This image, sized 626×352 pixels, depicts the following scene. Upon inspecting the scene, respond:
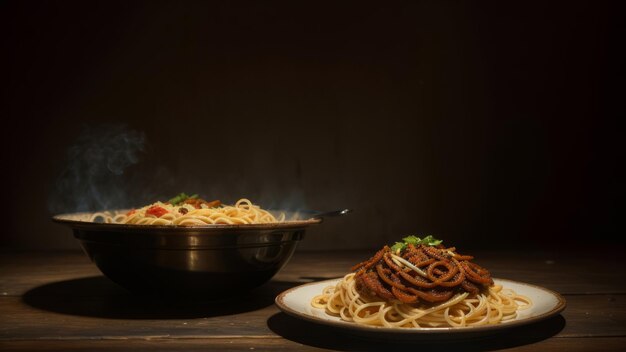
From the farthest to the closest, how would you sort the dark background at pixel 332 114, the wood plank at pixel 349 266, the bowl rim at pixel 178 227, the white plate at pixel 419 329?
the dark background at pixel 332 114
the wood plank at pixel 349 266
the bowl rim at pixel 178 227
the white plate at pixel 419 329

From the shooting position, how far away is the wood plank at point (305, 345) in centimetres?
140

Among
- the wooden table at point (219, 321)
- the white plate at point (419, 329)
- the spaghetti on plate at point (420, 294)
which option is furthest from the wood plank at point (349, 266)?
the spaghetti on plate at point (420, 294)

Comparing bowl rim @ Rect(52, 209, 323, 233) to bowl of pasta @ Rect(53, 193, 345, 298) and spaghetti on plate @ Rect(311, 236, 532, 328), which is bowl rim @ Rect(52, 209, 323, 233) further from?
spaghetti on plate @ Rect(311, 236, 532, 328)

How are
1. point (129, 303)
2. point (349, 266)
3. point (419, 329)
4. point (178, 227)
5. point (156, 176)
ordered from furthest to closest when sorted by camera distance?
1. point (156, 176)
2. point (349, 266)
3. point (129, 303)
4. point (178, 227)
5. point (419, 329)

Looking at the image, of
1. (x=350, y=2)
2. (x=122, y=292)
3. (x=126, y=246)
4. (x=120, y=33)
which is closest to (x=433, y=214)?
(x=350, y=2)

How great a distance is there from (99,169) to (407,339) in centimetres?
277

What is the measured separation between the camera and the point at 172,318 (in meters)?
1.69

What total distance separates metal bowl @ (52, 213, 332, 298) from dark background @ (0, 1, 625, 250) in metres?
1.90

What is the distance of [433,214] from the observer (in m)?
3.84

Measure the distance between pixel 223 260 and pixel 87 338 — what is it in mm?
368

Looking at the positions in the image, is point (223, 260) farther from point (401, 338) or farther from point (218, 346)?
point (401, 338)

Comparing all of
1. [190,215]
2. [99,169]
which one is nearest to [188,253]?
[190,215]

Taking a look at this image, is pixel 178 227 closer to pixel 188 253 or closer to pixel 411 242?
pixel 188 253

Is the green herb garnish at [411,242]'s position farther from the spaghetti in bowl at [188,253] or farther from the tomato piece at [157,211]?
the tomato piece at [157,211]
